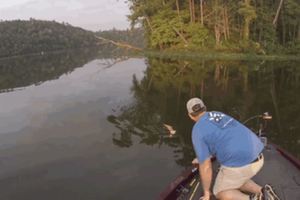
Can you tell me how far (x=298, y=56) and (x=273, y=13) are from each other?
317 inches

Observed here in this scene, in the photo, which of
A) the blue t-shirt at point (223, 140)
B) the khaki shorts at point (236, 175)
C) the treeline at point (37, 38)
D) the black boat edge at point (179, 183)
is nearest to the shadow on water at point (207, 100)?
the black boat edge at point (179, 183)

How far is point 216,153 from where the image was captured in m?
6.32

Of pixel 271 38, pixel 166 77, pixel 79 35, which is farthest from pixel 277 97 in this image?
pixel 79 35

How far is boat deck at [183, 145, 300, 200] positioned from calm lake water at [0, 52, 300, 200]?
278cm

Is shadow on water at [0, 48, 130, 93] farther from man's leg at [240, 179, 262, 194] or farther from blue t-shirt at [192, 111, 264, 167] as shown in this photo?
blue t-shirt at [192, 111, 264, 167]

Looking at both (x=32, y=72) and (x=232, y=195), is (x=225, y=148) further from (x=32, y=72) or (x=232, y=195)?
(x=32, y=72)

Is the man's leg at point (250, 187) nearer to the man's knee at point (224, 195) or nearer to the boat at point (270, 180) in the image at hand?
the man's knee at point (224, 195)

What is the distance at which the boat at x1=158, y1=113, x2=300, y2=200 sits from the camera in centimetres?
780

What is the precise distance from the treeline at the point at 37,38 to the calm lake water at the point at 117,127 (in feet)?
309

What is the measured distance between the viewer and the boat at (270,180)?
307 inches

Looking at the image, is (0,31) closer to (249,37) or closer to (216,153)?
(249,37)

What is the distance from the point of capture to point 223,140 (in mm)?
6156

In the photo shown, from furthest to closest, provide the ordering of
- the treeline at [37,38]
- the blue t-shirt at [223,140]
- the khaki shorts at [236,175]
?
the treeline at [37,38]
the khaki shorts at [236,175]
the blue t-shirt at [223,140]

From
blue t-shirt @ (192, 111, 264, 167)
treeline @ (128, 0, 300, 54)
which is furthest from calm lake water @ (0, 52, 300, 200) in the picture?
treeline @ (128, 0, 300, 54)
